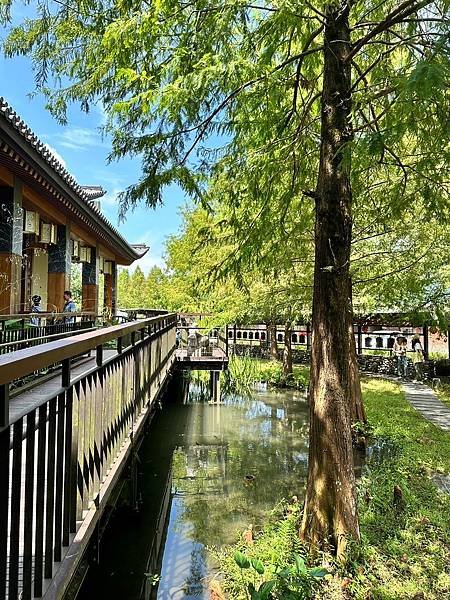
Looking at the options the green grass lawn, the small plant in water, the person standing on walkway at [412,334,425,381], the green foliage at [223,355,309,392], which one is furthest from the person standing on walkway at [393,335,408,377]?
the small plant in water

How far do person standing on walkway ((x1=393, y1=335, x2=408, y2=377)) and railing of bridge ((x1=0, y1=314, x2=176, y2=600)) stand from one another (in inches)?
546

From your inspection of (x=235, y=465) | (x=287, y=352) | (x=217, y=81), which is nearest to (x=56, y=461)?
(x=217, y=81)

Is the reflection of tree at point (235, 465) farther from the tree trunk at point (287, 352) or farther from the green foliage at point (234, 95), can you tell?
the tree trunk at point (287, 352)

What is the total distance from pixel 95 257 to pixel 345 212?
10.3m

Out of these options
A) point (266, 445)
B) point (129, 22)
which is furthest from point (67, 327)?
point (129, 22)

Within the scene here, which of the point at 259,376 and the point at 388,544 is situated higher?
the point at 388,544

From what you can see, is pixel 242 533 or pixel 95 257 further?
pixel 95 257

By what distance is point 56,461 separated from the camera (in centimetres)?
208

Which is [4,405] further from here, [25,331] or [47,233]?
[47,233]

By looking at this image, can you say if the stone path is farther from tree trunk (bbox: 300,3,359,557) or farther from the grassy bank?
tree trunk (bbox: 300,3,359,557)

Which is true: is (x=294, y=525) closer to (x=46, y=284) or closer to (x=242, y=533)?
(x=242, y=533)

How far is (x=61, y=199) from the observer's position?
745 centimetres

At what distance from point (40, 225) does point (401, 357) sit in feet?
40.3

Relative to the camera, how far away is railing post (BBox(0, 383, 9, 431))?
1.30m
